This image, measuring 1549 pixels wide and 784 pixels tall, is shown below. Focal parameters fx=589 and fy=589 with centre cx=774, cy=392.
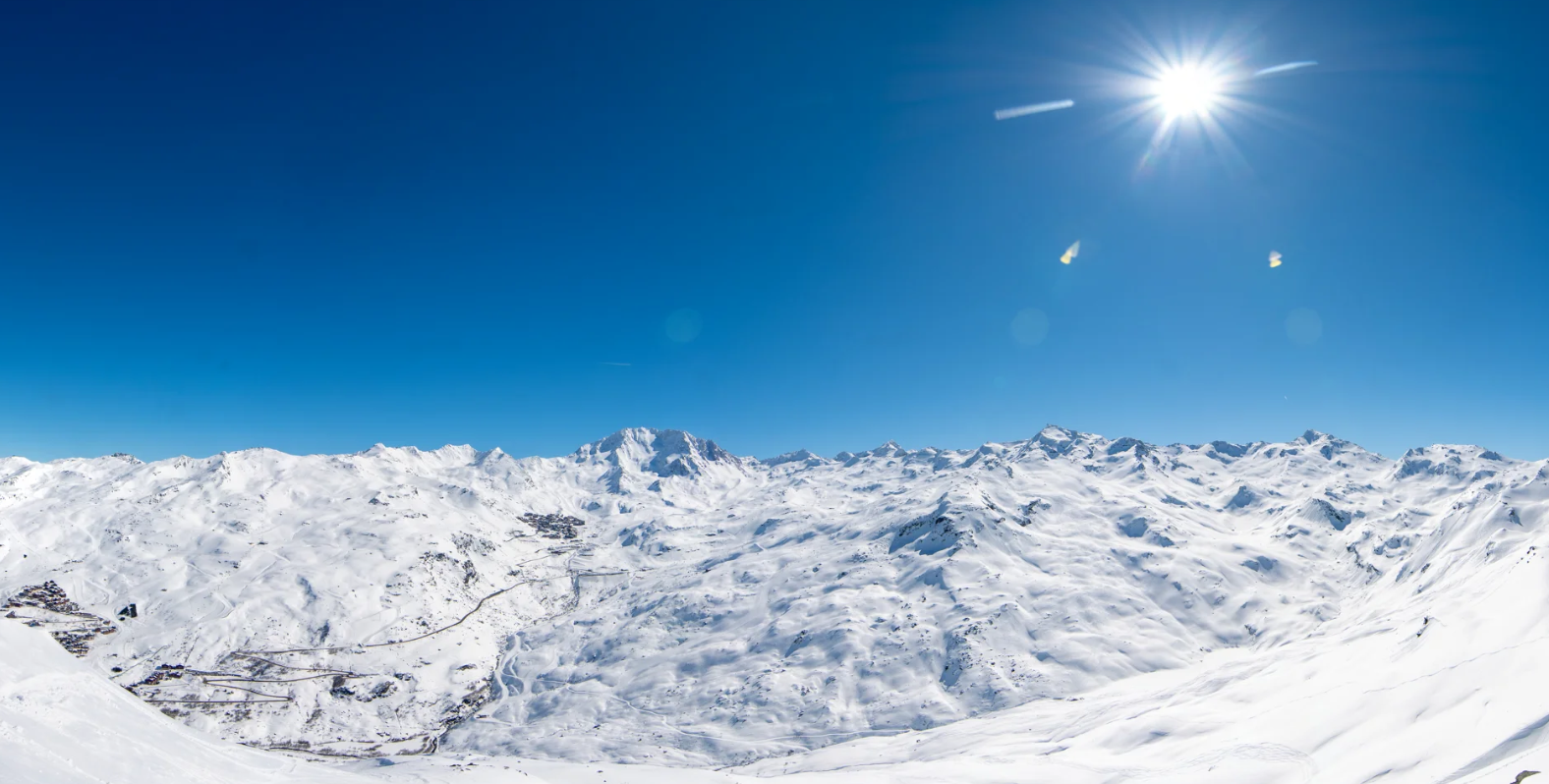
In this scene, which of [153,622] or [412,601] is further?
[412,601]

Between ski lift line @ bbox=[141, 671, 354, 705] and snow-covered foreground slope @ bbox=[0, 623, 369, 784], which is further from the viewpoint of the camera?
ski lift line @ bbox=[141, 671, 354, 705]

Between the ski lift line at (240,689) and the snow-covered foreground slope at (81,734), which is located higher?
the snow-covered foreground slope at (81,734)

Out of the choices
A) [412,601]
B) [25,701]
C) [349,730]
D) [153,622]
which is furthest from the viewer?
[412,601]

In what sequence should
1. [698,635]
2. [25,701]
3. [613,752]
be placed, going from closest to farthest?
[25,701] → [613,752] → [698,635]

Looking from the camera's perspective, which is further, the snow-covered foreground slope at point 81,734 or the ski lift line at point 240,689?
the ski lift line at point 240,689

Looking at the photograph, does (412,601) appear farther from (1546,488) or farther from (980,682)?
(1546,488)

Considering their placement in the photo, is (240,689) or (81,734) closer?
(81,734)

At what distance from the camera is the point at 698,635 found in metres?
178

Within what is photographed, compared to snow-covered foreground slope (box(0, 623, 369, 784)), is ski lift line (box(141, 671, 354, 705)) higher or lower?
lower

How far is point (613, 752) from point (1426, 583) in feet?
671

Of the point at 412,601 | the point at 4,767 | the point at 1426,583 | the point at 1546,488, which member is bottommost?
the point at 4,767

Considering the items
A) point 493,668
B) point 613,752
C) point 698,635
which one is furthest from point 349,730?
point 698,635

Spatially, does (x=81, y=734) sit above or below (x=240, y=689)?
above

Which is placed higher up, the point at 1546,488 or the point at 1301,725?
the point at 1546,488
